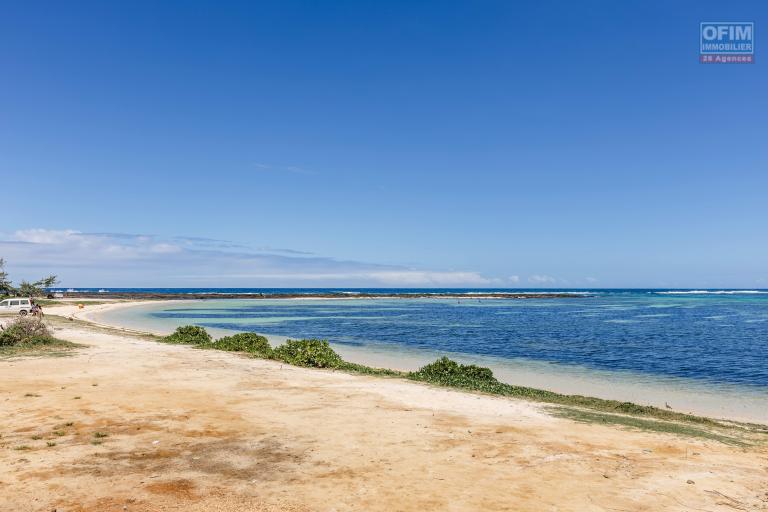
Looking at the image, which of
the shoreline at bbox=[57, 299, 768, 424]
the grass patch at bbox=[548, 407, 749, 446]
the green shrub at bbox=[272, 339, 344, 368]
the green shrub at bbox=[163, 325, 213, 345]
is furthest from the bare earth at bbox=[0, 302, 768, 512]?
A: the green shrub at bbox=[163, 325, 213, 345]

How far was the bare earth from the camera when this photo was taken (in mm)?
8297

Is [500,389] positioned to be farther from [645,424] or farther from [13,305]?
[13,305]

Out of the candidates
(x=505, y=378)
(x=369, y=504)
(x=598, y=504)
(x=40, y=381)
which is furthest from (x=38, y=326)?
(x=598, y=504)

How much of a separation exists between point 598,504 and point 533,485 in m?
1.10

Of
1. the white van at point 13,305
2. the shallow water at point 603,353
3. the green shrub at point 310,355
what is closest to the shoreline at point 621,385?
the shallow water at point 603,353

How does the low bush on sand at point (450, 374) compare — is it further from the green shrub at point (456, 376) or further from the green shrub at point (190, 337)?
the green shrub at point (190, 337)

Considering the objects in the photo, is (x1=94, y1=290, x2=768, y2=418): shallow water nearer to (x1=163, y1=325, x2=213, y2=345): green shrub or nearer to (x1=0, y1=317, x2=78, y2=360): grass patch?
(x1=163, y1=325, x2=213, y2=345): green shrub

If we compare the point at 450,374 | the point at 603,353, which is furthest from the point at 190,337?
the point at 603,353

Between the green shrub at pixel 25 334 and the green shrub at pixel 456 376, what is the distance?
20881mm

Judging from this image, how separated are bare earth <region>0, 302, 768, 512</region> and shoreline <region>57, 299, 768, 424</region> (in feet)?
23.2

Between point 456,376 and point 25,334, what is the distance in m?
23.5

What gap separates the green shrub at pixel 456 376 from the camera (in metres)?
19.8

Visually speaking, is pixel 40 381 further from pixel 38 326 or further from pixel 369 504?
pixel 369 504

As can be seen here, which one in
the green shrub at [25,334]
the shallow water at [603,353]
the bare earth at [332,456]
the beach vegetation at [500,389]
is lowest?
the shallow water at [603,353]
